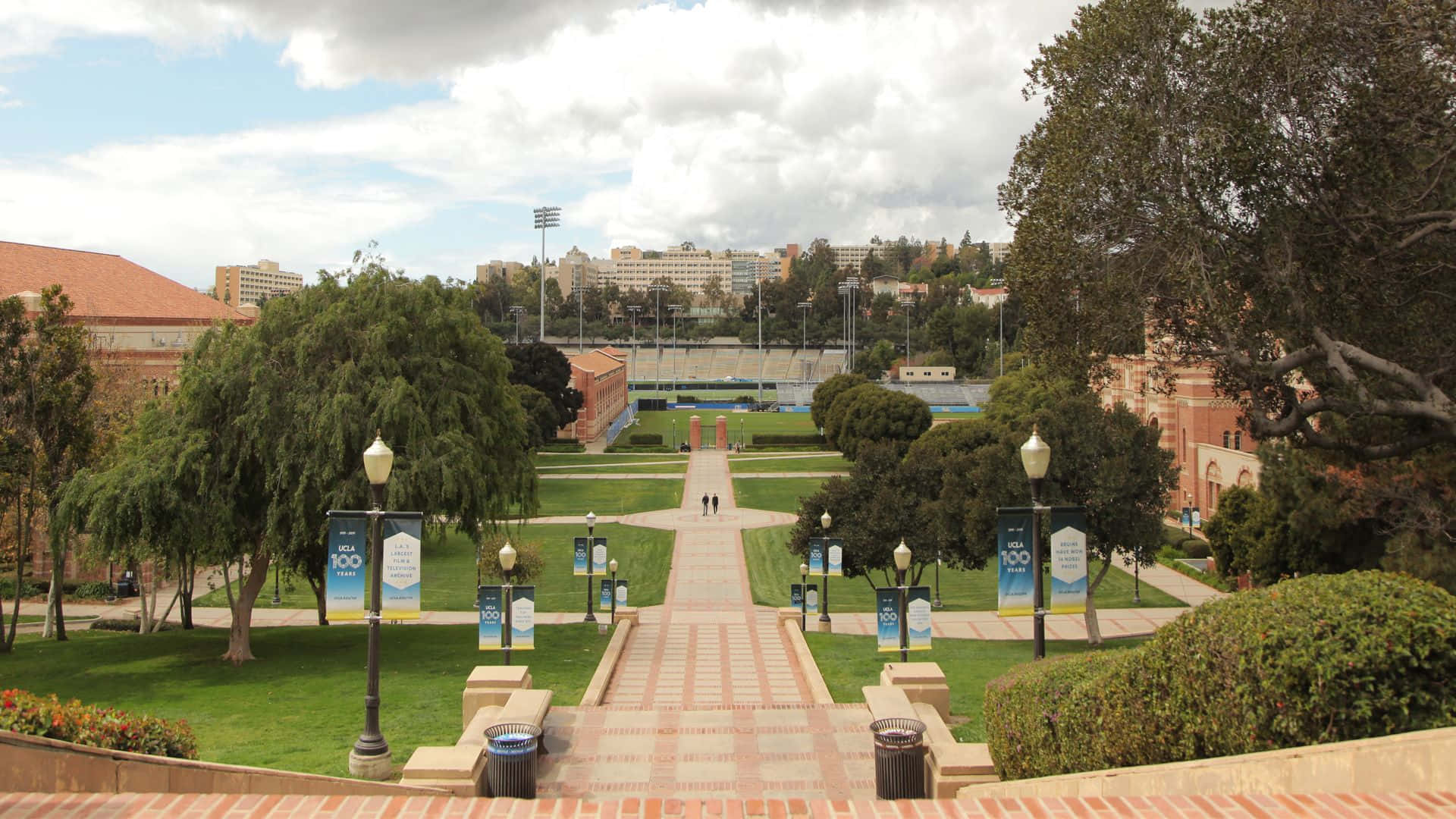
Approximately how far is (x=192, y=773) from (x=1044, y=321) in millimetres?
14567

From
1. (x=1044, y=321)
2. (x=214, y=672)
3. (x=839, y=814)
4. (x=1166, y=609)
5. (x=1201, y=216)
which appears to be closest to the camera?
(x=839, y=814)

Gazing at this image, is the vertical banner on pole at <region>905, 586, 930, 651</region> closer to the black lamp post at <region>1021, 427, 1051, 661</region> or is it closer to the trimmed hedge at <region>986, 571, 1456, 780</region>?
the black lamp post at <region>1021, 427, 1051, 661</region>

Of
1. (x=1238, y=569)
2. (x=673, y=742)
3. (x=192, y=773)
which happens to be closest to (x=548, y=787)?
(x=673, y=742)

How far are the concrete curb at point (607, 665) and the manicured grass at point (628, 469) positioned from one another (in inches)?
1697

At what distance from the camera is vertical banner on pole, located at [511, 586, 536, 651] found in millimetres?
19312

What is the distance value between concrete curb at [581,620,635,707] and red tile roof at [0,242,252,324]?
23.5 m

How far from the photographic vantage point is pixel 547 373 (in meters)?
74.6

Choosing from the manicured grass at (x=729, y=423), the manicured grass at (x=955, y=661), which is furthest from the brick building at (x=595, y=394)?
the manicured grass at (x=955, y=661)

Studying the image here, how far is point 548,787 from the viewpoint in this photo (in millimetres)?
12078

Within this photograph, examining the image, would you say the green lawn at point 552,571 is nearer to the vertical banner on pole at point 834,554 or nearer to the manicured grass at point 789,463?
the vertical banner on pole at point 834,554

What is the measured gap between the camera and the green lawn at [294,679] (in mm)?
14594

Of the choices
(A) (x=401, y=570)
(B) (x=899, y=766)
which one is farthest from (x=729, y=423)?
(B) (x=899, y=766)

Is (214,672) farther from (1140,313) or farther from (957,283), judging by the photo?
(957,283)

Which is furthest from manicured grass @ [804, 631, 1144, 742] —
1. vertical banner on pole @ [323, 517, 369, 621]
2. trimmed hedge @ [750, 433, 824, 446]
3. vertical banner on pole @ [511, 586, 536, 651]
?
trimmed hedge @ [750, 433, 824, 446]
